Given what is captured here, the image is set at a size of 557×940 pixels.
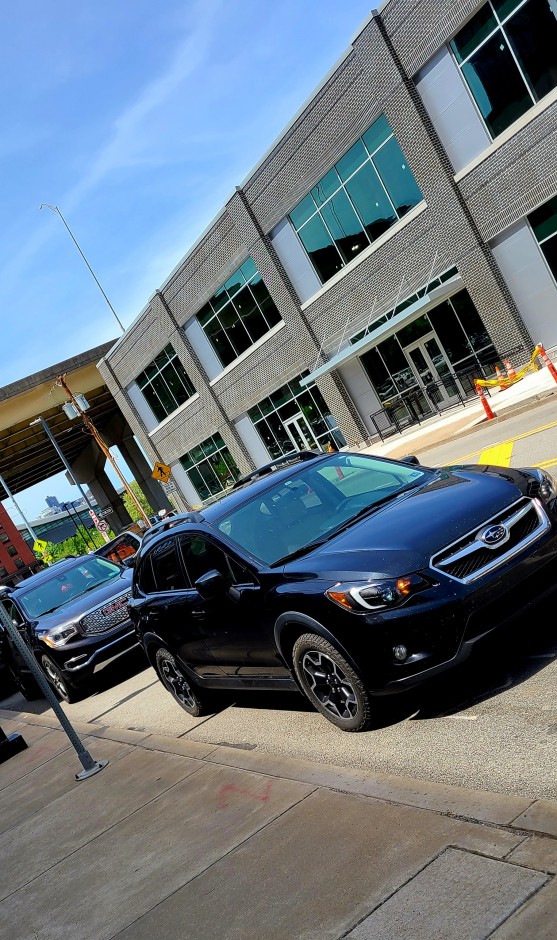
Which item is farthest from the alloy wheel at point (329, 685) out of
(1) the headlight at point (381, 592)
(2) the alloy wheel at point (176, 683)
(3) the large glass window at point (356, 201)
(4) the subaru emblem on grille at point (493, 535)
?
(3) the large glass window at point (356, 201)

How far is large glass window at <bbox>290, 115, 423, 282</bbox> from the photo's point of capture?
88.9 feet

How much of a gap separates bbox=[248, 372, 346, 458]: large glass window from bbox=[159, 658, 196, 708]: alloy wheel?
25.7 metres

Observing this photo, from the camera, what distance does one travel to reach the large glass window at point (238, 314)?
35.6 meters

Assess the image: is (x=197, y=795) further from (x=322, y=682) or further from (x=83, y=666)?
(x=83, y=666)

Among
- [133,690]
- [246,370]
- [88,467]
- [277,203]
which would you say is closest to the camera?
[133,690]

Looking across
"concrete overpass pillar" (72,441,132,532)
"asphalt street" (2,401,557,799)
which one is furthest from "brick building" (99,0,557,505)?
"concrete overpass pillar" (72,441,132,532)

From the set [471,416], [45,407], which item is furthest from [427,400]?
[45,407]

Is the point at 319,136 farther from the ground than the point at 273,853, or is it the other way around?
the point at 319,136

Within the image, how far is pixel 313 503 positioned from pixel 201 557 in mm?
975

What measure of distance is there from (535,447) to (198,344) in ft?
95.6

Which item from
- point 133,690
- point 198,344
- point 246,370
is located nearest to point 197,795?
point 133,690

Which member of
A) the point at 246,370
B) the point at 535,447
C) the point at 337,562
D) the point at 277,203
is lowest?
the point at 535,447

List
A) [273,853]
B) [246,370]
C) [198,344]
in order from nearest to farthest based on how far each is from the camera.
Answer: [273,853] → [246,370] → [198,344]

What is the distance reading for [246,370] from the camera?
38.4 meters
